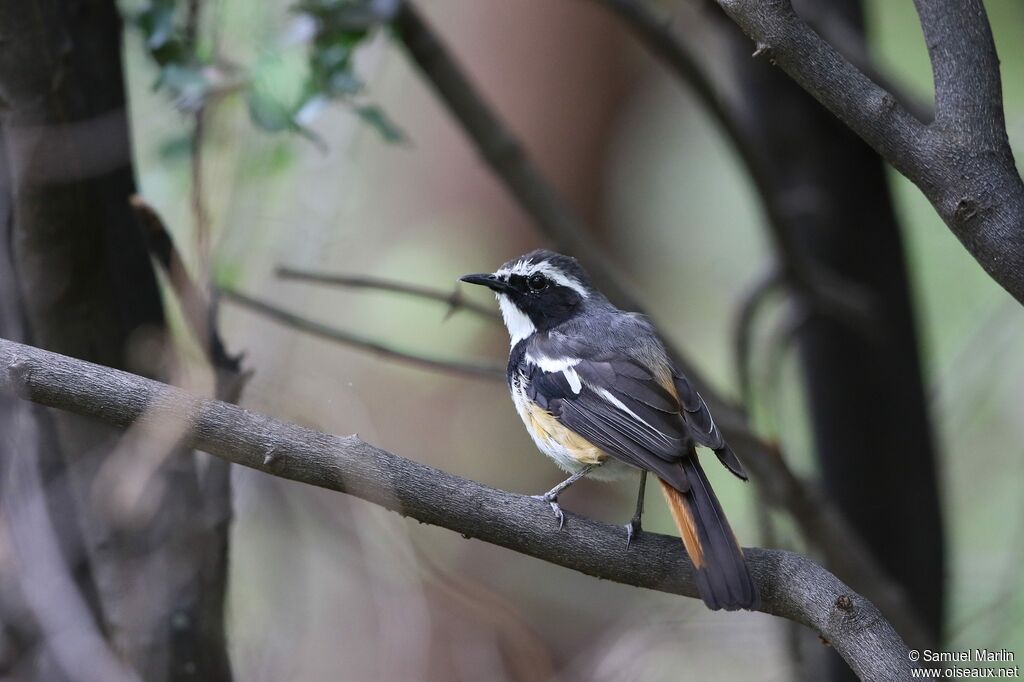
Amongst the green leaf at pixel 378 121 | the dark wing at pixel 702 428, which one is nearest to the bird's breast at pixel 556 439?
the dark wing at pixel 702 428

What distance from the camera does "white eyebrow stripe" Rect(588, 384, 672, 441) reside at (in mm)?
2946

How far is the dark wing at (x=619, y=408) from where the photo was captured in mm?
2883

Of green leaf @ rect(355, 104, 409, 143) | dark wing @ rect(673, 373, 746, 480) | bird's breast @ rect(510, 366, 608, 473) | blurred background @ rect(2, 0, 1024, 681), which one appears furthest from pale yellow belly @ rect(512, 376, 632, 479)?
green leaf @ rect(355, 104, 409, 143)

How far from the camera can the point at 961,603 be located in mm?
6020

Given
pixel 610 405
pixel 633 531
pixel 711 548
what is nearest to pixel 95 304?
pixel 610 405

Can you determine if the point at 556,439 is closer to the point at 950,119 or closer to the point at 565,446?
the point at 565,446

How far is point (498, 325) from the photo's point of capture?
5000mm

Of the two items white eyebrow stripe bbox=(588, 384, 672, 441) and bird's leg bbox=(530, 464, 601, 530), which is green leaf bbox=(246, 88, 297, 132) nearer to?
white eyebrow stripe bbox=(588, 384, 672, 441)

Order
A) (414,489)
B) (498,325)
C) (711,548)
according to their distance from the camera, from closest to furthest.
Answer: (414,489) < (711,548) < (498,325)

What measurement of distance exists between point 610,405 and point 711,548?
0.68m

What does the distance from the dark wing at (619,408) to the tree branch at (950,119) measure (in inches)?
37.4

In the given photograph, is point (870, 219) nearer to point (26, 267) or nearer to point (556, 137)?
point (556, 137)

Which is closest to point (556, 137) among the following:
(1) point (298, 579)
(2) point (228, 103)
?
(2) point (228, 103)

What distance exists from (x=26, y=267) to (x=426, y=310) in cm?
356
